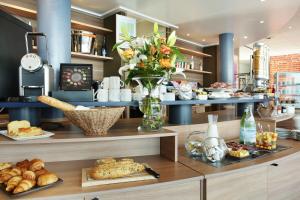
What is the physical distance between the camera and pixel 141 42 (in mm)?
1327

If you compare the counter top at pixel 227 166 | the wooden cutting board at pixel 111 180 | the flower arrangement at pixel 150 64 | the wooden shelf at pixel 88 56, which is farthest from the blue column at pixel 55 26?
the wooden shelf at pixel 88 56

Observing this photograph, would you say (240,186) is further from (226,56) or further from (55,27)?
(226,56)

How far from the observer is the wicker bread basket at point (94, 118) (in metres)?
1.08

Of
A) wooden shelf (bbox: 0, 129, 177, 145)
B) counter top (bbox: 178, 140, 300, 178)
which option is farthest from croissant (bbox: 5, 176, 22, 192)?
counter top (bbox: 178, 140, 300, 178)

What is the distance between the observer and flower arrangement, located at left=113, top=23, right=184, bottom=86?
129cm

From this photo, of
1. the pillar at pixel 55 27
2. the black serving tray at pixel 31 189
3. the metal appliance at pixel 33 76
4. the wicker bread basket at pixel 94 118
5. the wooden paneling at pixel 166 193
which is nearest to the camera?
the black serving tray at pixel 31 189

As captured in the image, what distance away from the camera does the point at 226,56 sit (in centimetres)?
595

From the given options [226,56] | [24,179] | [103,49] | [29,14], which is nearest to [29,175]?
[24,179]

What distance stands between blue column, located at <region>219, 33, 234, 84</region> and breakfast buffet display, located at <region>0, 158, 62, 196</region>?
5.61 meters

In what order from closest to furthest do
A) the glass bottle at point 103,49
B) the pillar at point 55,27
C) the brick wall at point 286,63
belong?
the pillar at point 55,27 → the glass bottle at point 103,49 → the brick wall at point 286,63

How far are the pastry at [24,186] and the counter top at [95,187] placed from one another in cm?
3

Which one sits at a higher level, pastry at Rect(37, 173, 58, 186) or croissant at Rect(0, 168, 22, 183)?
croissant at Rect(0, 168, 22, 183)

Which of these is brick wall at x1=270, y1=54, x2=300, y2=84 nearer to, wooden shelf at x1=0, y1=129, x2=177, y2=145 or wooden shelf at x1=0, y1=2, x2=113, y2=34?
wooden shelf at x1=0, y1=2, x2=113, y2=34

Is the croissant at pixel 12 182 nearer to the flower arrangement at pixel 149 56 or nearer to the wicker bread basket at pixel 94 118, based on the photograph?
the wicker bread basket at pixel 94 118
